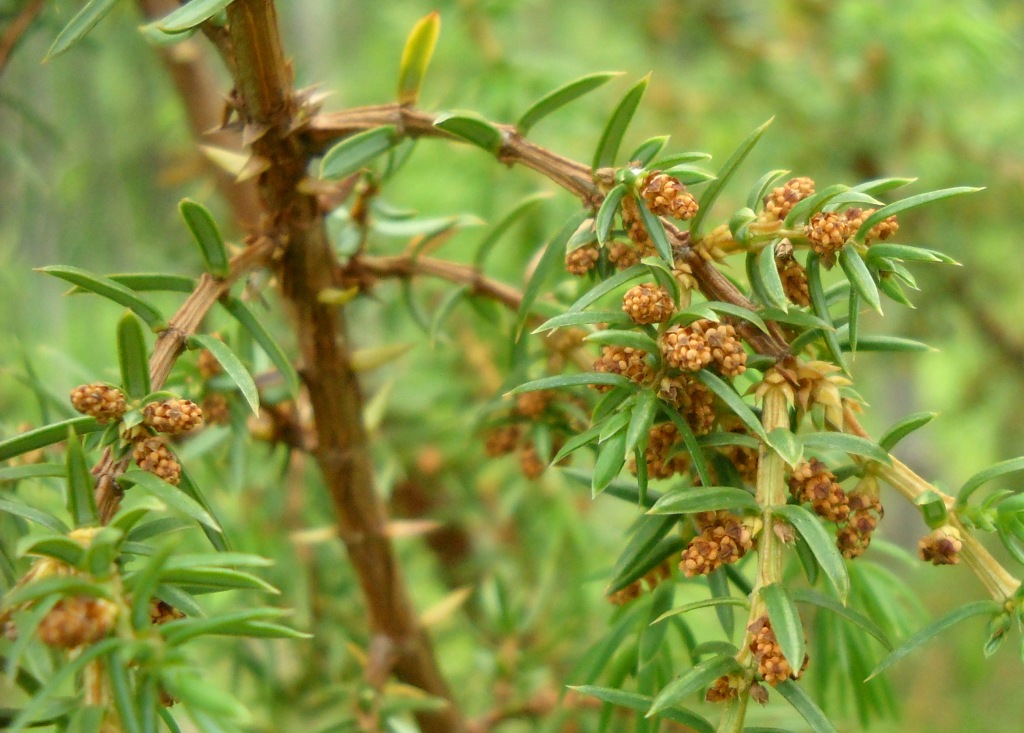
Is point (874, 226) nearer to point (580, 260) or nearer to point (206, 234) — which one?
point (580, 260)

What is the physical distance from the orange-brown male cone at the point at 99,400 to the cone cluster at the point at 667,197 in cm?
28

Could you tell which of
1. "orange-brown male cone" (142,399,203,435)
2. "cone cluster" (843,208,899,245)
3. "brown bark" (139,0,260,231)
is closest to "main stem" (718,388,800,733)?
"cone cluster" (843,208,899,245)

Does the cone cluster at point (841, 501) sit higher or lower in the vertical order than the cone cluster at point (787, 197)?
lower

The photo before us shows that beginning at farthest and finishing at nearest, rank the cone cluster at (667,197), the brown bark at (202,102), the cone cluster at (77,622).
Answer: the brown bark at (202,102) < the cone cluster at (667,197) < the cone cluster at (77,622)

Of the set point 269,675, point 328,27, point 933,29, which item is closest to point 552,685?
point 269,675

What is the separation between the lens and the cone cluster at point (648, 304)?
0.47m

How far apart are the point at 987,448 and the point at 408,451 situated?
1291 millimetres

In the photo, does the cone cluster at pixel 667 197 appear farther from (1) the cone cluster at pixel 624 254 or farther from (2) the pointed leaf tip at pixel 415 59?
(2) the pointed leaf tip at pixel 415 59

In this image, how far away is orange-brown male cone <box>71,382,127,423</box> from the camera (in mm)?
457

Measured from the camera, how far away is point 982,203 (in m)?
1.71

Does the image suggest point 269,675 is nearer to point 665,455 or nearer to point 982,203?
point 665,455

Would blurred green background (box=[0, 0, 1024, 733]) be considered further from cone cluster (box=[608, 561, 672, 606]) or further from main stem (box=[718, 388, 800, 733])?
main stem (box=[718, 388, 800, 733])

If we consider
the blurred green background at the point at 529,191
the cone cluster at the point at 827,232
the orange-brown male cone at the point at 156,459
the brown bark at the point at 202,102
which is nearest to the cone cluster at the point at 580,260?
the cone cluster at the point at 827,232

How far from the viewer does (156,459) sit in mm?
465
